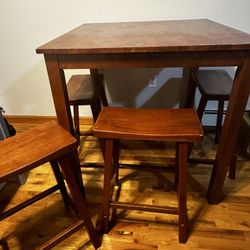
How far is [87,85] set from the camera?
1472 millimetres

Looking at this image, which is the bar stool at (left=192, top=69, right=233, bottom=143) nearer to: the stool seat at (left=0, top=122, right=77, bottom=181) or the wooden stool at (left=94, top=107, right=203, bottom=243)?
the wooden stool at (left=94, top=107, right=203, bottom=243)

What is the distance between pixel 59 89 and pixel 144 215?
31.8 inches

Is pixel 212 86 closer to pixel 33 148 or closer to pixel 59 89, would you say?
pixel 59 89

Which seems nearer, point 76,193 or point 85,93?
point 76,193

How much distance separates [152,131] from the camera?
2.84 feet

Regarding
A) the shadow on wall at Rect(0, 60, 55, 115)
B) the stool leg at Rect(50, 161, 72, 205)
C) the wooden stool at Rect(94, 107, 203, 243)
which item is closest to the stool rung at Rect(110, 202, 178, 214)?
the wooden stool at Rect(94, 107, 203, 243)

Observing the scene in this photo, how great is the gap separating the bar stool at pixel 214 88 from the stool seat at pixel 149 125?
1.14ft

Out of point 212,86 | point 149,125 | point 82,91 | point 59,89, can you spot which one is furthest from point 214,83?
point 59,89

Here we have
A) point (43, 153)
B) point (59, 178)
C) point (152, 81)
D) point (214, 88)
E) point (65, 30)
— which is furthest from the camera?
point (152, 81)

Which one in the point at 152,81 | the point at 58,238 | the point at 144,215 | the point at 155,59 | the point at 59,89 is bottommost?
the point at 144,215

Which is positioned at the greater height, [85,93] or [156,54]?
[156,54]

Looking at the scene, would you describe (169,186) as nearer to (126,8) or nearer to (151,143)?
(151,143)

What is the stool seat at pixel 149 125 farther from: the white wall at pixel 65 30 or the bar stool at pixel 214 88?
the white wall at pixel 65 30

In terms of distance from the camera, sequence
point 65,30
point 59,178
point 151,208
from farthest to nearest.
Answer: point 65,30
point 59,178
point 151,208
